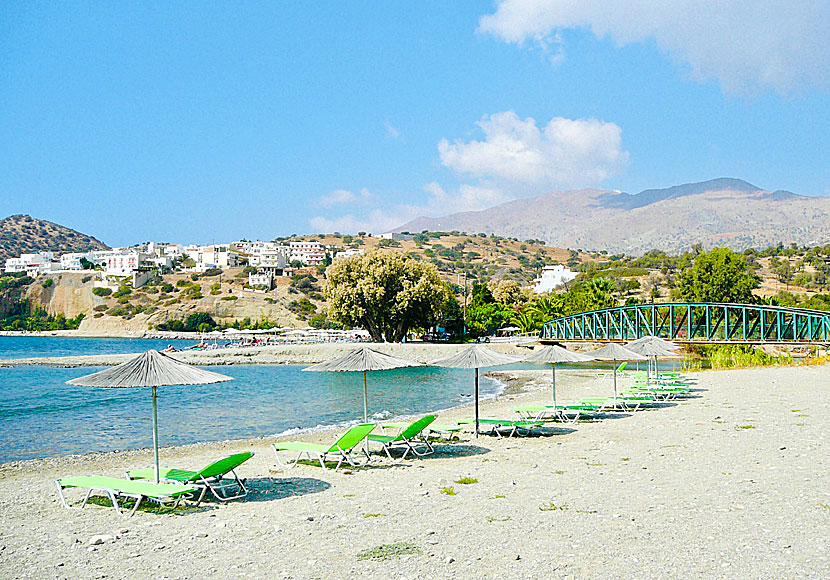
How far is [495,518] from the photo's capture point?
23.4 ft

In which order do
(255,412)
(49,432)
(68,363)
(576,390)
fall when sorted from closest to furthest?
(49,432), (255,412), (576,390), (68,363)

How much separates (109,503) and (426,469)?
4485 mm

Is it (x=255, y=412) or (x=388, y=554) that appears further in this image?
(x=255, y=412)

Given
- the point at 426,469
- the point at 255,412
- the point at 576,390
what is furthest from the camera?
the point at 576,390

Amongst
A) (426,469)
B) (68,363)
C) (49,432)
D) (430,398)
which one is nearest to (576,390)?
(430,398)

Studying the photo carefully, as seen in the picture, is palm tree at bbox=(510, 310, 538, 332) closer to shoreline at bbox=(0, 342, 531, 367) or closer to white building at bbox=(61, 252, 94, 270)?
shoreline at bbox=(0, 342, 531, 367)

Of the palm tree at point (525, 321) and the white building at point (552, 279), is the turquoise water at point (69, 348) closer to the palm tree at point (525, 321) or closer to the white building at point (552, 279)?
the palm tree at point (525, 321)

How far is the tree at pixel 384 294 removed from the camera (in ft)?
179

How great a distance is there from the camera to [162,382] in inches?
329

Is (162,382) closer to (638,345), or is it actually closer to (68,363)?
(638,345)

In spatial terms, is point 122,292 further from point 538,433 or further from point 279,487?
point 279,487

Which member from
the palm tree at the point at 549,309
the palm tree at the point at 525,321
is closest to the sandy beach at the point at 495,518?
the palm tree at the point at 549,309

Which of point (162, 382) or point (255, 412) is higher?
point (162, 382)

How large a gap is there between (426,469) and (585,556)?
4787 millimetres
